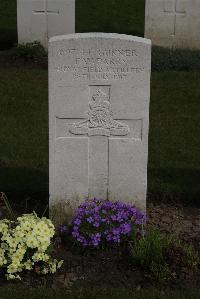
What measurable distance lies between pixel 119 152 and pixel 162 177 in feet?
5.06

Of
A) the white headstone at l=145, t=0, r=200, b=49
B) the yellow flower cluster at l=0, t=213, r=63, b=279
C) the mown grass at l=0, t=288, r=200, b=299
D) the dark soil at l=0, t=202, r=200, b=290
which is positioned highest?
the white headstone at l=145, t=0, r=200, b=49

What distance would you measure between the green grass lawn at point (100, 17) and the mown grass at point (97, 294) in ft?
28.5

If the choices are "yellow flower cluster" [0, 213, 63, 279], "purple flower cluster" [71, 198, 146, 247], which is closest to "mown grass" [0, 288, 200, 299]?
"yellow flower cluster" [0, 213, 63, 279]

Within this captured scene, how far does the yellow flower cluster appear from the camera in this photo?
206 inches

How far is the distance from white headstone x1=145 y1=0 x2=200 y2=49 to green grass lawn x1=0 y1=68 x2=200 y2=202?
1893 millimetres

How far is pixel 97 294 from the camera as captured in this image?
5121 millimetres

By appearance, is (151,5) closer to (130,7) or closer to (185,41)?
(185,41)

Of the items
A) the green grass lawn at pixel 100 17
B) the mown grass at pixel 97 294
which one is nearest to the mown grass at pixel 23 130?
the mown grass at pixel 97 294

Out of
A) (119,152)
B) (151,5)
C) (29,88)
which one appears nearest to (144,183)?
(119,152)

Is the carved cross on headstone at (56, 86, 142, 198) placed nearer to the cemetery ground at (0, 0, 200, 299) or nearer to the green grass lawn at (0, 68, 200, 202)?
the cemetery ground at (0, 0, 200, 299)

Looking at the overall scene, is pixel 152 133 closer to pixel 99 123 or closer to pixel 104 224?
pixel 99 123

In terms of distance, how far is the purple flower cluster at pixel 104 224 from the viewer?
18.4 ft

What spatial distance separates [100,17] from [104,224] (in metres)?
10.6

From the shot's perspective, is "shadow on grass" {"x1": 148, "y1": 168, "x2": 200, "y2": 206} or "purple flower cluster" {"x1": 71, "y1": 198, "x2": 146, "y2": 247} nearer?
"purple flower cluster" {"x1": 71, "y1": 198, "x2": 146, "y2": 247}
